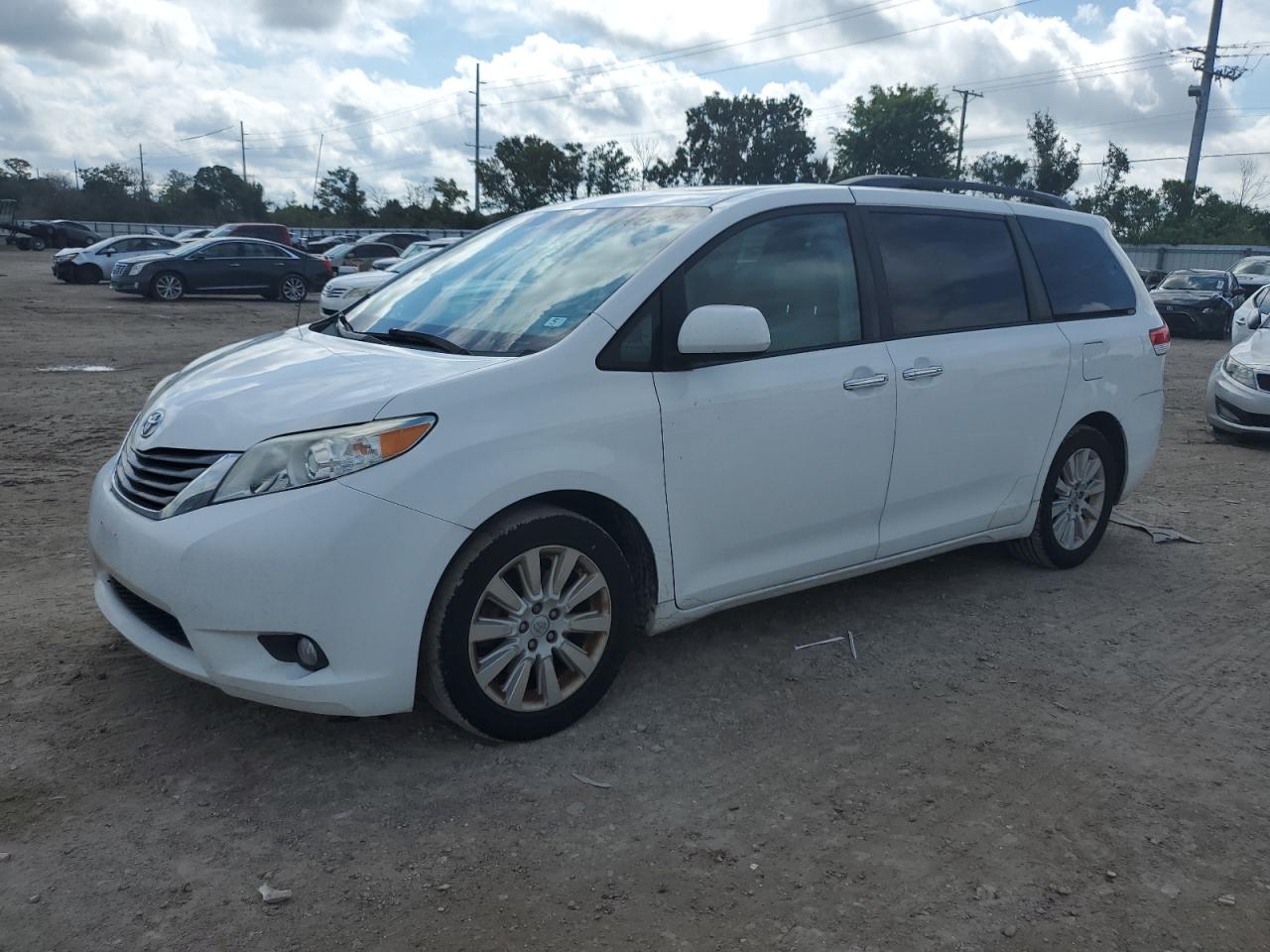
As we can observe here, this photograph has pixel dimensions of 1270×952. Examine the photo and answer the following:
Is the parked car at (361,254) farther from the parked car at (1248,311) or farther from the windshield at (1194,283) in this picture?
the parked car at (1248,311)

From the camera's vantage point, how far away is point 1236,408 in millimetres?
9594

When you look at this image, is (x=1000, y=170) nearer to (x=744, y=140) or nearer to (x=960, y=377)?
(x=744, y=140)

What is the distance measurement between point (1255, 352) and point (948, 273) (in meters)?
6.79

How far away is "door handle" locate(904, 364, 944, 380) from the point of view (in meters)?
4.39

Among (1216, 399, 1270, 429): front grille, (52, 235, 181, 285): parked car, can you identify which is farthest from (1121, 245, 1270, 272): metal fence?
(52, 235, 181, 285): parked car

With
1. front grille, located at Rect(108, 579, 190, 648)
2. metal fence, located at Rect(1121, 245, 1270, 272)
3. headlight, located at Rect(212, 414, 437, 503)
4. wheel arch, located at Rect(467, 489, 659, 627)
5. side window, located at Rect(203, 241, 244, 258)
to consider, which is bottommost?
front grille, located at Rect(108, 579, 190, 648)

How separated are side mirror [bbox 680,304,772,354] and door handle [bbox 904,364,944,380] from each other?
1.00 m

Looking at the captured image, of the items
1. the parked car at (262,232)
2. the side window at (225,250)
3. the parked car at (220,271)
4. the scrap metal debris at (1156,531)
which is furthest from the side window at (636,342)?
the parked car at (262,232)

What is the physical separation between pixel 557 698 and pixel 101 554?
1588mm

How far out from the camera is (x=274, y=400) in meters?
3.37

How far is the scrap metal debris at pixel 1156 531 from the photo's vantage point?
6.29 metres

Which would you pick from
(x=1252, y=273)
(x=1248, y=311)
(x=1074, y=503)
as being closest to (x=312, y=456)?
(x=1074, y=503)

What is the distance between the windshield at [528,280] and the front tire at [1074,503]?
2.46 meters

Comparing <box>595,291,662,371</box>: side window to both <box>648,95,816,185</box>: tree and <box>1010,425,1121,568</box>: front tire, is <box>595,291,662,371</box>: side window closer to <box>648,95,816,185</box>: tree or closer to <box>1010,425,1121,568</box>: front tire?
<box>1010,425,1121,568</box>: front tire
